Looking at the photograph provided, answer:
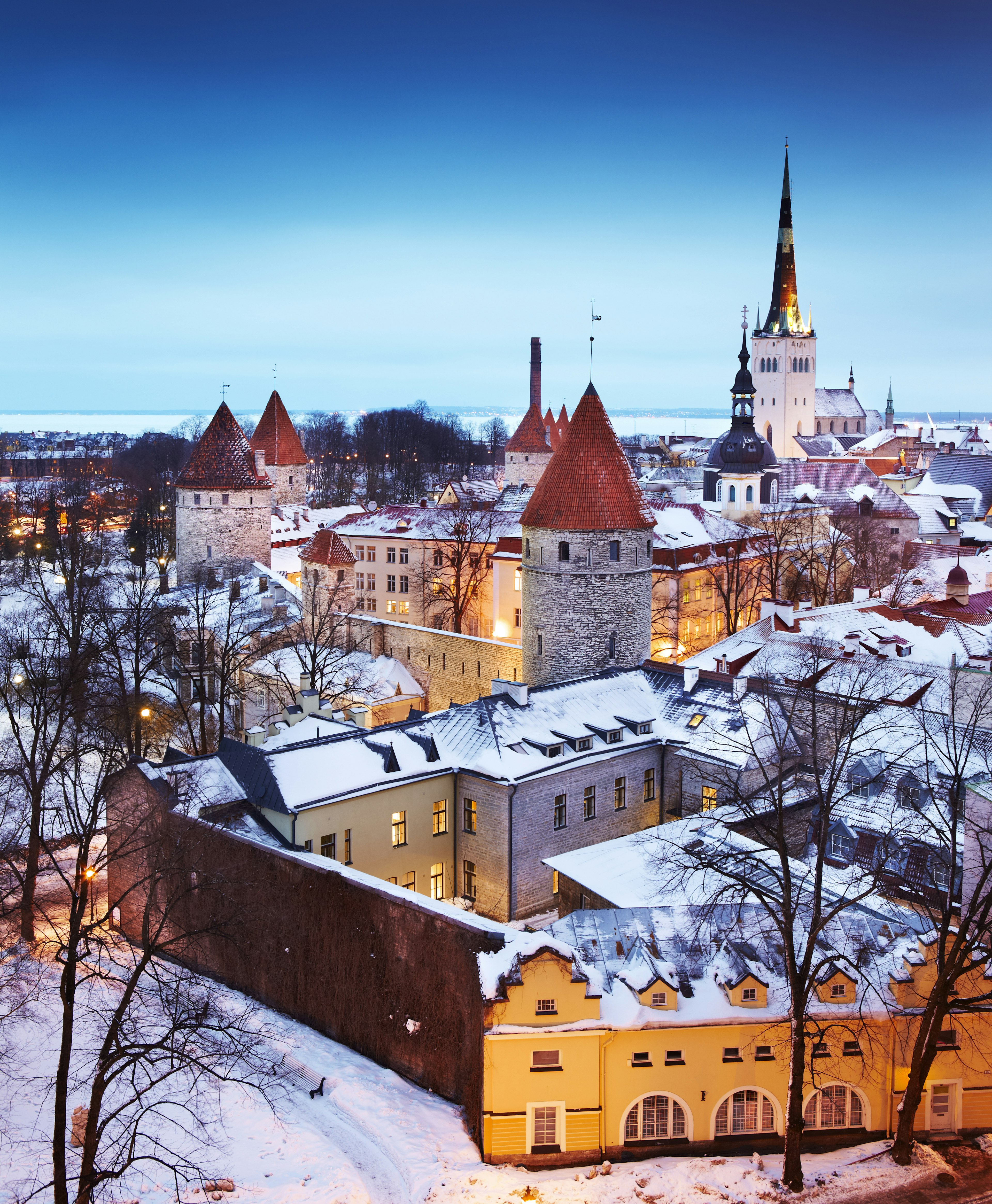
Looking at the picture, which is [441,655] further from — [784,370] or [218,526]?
[784,370]

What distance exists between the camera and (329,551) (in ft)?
131

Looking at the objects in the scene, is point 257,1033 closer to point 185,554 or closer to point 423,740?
point 423,740

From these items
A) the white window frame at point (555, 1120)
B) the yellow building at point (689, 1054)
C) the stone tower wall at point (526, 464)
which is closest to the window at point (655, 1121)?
the yellow building at point (689, 1054)

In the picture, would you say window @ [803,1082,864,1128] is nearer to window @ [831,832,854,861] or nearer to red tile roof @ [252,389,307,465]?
window @ [831,832,854,861]

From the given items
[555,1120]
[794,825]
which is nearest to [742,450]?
[794,825]

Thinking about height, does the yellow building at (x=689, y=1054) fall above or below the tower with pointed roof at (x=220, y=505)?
below

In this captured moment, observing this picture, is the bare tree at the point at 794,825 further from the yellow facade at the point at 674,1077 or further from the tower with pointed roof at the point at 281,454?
the tower with pointed roof at the point at 281,454

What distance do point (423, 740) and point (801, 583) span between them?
23924 millimetres

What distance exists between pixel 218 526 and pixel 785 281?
54986 mm

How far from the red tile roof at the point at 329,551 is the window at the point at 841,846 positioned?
78.3 feet

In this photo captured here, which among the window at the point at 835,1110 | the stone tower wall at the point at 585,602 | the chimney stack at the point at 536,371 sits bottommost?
the window at the point at 835,1110

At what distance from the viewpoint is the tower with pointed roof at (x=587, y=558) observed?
29.0m

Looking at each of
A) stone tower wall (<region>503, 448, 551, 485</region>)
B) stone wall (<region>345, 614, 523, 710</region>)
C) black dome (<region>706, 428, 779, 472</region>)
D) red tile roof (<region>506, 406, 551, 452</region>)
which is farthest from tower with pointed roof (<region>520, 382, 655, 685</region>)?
red tile roof (<region>506, 406, 551, 452</region>)

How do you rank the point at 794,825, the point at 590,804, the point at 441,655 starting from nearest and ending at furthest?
the point at 794,825 < the point at 590,804 < the point at 441,655
